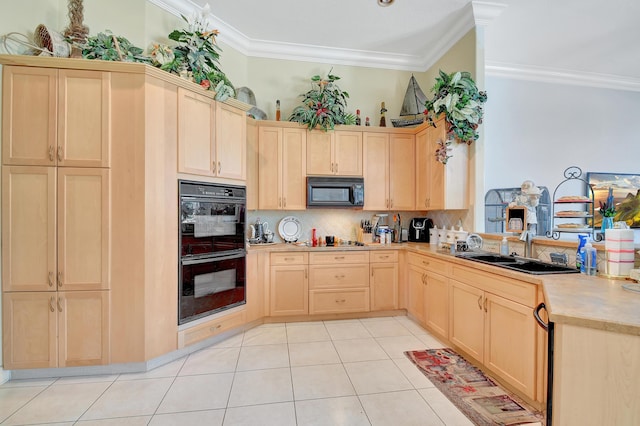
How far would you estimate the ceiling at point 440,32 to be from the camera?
10.1ft

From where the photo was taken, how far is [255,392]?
208 centimetres

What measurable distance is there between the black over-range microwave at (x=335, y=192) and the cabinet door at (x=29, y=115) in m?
2.46

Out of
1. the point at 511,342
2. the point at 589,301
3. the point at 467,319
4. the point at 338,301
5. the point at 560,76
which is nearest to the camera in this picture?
the point at 589,301

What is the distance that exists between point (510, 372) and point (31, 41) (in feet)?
14.8

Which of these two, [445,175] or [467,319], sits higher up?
[445,175]

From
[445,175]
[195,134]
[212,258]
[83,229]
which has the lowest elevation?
[212,258]

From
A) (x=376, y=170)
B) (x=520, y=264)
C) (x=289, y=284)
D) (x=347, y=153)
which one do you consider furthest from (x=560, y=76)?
(x=289, y=284)

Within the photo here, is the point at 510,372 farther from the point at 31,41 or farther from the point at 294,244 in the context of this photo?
the point at 31,41

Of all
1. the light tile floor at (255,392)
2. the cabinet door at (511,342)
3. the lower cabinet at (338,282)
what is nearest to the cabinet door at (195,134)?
the lower cabinet at (338,282)

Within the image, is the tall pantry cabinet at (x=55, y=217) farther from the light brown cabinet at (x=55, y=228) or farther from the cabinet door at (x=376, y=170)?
the cabinet door at (x=376, y=170)

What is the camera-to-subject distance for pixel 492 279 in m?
2.21

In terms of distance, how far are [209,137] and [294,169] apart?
1.18 metres

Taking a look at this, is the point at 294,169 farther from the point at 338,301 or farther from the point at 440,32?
the point at 440,32

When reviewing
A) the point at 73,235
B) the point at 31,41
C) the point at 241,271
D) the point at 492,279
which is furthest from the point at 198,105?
the point at 492,279
